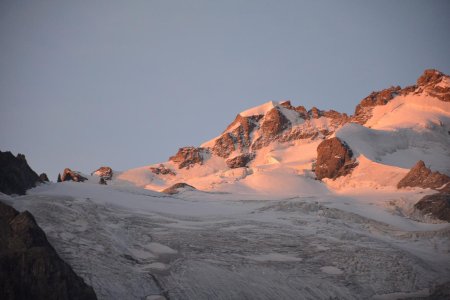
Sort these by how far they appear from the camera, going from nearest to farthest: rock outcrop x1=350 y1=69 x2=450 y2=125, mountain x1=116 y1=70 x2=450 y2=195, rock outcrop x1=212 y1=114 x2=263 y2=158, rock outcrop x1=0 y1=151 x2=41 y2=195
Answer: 1. rock outcrop x1=0 y1=151 x2=41 y2=195
2. mountain x1=116 y1=70 x2=450 y2=195
3. rock outcrop x1=350 y1=69 x2=450 y2=125
4. rock outcrop x1=212 y1=114 x2=263 y2=158

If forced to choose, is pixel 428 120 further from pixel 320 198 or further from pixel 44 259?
pixel 44 259

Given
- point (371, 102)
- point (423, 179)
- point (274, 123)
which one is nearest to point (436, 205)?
point (423, 179)

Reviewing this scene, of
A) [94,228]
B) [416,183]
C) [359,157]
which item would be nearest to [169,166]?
[359,157]

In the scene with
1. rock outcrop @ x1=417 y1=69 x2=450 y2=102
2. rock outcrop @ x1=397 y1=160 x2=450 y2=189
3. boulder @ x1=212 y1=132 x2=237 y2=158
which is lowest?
rock outcrop @ x1=397 y1=160 x2=450 y2=189

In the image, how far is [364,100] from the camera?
432ft

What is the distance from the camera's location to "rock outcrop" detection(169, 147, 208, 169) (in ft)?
430

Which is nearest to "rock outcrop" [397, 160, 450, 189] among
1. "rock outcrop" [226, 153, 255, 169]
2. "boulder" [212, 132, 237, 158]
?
A: "rock outcrop" [226, 153, 255, 169]

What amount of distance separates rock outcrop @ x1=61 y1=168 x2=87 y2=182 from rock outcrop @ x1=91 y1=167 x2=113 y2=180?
67.3 feet

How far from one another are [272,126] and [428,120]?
43235 millimetres

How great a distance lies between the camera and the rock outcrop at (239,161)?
400ft

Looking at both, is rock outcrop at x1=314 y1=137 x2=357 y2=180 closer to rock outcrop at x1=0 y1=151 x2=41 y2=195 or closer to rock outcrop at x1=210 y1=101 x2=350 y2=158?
rock outcrop at x1=210 y1=101 x2=350 y2=158

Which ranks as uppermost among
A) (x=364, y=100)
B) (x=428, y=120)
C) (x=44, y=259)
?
(x=364, y=100)

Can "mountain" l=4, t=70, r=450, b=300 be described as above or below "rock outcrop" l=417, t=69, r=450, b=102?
below

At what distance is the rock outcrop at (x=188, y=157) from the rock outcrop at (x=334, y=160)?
43.6m
